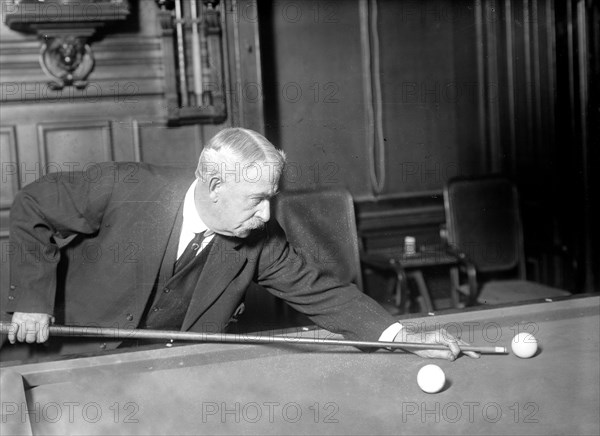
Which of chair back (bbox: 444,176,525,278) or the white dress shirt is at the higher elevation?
the white dress shirt

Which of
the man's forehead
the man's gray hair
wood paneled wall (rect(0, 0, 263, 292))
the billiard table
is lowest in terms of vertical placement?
the billiard table

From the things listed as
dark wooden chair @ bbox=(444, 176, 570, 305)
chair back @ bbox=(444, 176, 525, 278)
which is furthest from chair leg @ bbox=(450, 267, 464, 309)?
chair back @ bbox=(444, 176, 525, 278)

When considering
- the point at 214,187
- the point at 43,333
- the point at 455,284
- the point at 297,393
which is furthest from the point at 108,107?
the point at 297,393

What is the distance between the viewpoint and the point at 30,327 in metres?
2.18

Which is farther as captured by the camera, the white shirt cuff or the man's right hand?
the man's right hand

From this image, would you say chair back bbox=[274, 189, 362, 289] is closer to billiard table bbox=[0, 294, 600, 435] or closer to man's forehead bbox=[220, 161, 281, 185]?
man's forehead bbox=[220, 161, 281, 185]

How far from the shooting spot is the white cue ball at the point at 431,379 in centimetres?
173

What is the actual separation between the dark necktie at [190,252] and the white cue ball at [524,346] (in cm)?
102

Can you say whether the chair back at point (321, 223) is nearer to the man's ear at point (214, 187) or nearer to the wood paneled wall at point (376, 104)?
the wood paneled wall at point (376, 104)

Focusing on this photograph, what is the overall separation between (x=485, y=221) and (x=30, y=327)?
8.36ft

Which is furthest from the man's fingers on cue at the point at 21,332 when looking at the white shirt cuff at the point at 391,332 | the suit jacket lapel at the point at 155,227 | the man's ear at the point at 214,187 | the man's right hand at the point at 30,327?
the white shirt cuff at the point at 391,332

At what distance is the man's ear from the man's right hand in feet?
2.01

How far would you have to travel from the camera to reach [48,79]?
139 inches

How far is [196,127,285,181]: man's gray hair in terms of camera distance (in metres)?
2.16
